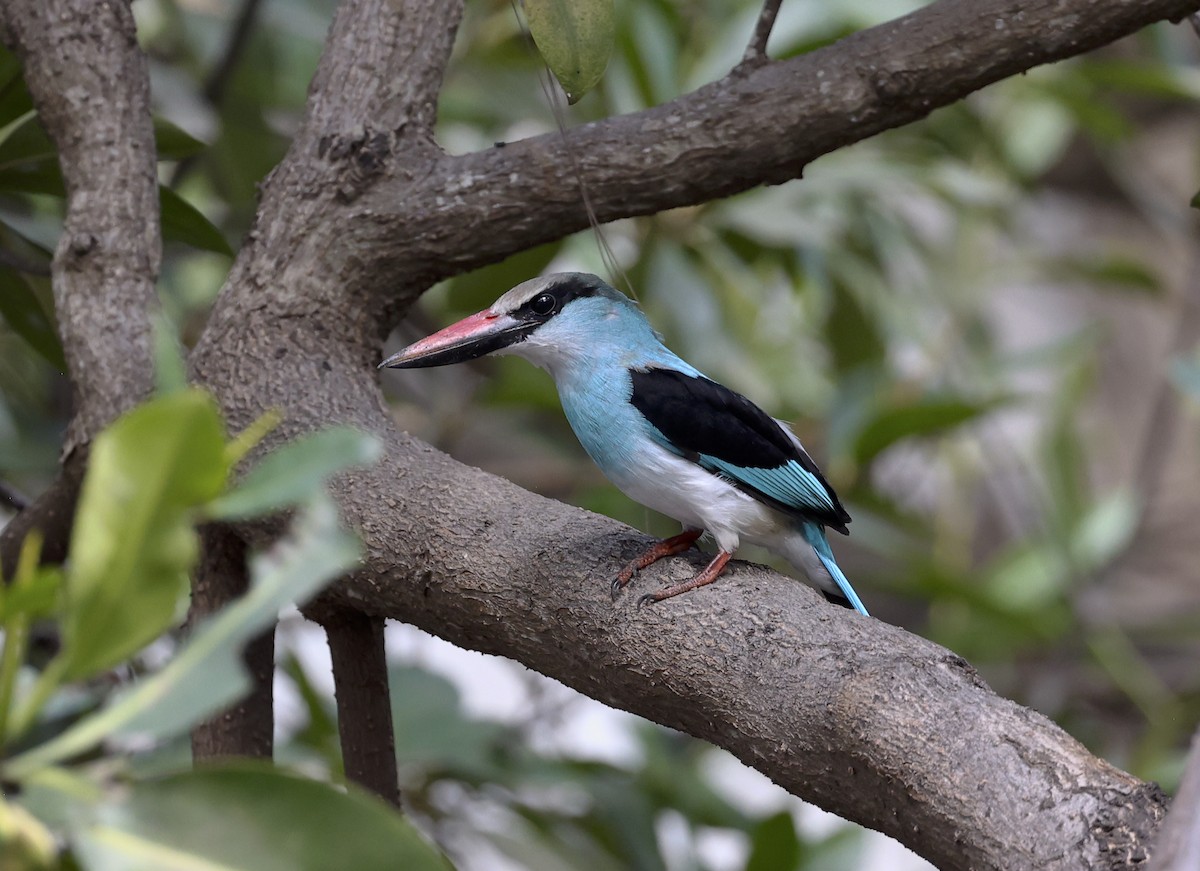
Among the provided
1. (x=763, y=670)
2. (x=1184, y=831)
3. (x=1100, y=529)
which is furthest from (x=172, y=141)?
(x=1100, y=529)

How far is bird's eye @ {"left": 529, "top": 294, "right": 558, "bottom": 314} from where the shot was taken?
1.53 meters

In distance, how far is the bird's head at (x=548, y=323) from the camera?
→ 4.84 feet

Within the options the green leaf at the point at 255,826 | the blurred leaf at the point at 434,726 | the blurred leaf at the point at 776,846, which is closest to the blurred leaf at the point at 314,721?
the blurred leaf at the point at 434,726

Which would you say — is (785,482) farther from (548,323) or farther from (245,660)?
(245,660)

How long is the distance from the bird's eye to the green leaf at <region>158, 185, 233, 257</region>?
20.2 inches

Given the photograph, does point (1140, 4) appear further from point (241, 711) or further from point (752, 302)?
point (752, 302)

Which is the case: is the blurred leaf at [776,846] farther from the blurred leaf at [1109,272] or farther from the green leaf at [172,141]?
Result: the blurred leaf at [1109,272]

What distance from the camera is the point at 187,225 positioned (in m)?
1.76

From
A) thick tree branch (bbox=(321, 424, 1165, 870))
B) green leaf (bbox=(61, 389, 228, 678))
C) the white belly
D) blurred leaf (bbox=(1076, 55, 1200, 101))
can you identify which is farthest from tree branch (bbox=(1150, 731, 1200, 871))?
blurred leaf (bbox=(1076, 55, 1200, 101))

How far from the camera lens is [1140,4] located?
50.3 inches

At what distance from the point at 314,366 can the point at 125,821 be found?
92cm

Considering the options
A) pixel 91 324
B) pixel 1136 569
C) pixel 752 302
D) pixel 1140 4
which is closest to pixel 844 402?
pixel 752 302

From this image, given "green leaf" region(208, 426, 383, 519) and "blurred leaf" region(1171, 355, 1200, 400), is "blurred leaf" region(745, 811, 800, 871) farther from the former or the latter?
"green leaf" region(208, 426, 383, 519)

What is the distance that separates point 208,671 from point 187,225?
132 centimetres
